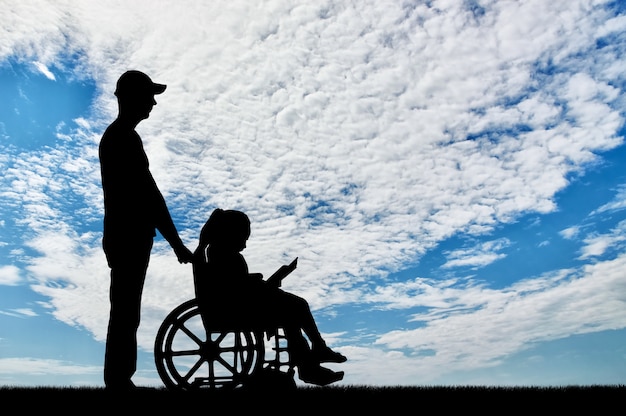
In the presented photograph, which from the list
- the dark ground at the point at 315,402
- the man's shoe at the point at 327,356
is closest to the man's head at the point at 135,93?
the dark ground at the point at 315,402

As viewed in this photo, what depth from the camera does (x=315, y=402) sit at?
A: 15.7 feet

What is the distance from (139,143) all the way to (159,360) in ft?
6.63

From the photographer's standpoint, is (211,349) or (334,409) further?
(211,349)

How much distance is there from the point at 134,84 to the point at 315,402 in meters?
3.09

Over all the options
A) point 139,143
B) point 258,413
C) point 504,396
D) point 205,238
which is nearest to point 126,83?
point 139,143

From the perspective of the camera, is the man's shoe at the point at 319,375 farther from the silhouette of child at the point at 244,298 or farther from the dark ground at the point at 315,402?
the dark ground at the point at 315,402

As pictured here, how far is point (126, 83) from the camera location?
5117 mm

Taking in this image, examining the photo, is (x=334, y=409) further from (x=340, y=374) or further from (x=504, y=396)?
(x=504, y=396)

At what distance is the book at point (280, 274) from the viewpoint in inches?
223

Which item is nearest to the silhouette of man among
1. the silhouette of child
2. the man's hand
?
the man's hand

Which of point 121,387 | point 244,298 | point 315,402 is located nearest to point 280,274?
point 244,298

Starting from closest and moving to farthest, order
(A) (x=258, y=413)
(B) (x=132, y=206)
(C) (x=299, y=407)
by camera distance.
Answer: (A) (x=258, y=413) → (C) (x=299, y=407) → (B) (x=132, y=206)

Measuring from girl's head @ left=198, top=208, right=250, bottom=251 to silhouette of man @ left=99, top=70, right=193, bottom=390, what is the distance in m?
0.44

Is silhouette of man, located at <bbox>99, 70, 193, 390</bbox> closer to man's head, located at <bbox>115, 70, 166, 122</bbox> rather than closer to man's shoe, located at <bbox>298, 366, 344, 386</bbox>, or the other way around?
A: man's head, located at <bbox>115, 70, 166, 122</bbox>
